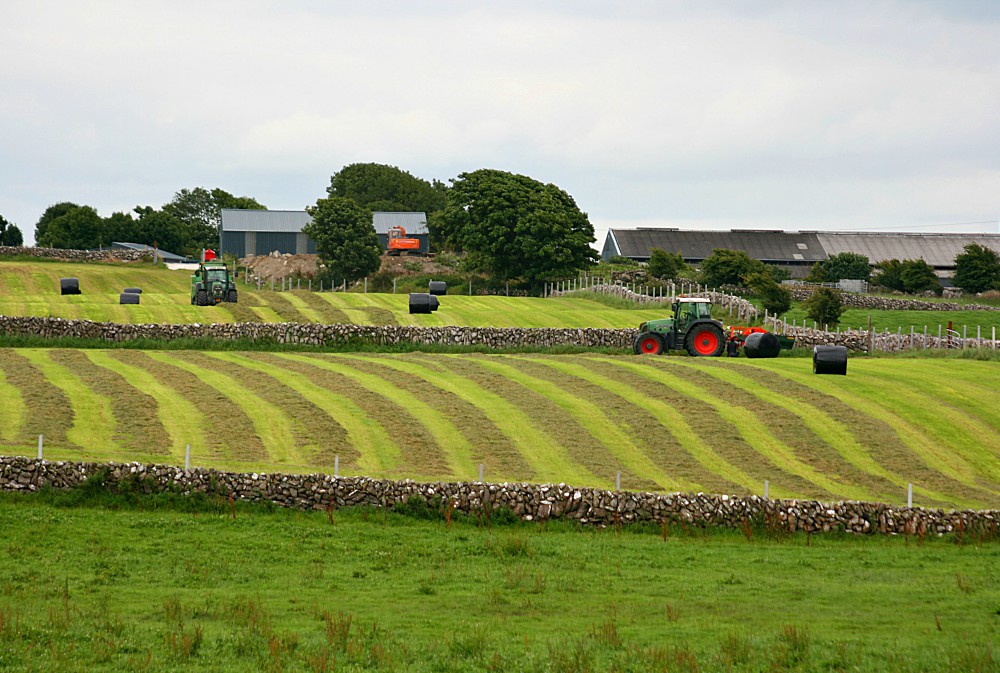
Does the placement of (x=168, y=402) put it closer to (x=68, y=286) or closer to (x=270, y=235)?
(x=68, y=286)

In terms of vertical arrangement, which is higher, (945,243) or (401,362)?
(945,243)

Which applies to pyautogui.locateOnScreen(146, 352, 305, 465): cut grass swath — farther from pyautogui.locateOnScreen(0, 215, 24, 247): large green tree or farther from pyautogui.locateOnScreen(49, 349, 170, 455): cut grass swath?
pyautogui.locateOnScreen(0, 215, 24, 247): large green tree

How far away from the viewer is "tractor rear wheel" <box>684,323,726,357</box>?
45562 millimetres

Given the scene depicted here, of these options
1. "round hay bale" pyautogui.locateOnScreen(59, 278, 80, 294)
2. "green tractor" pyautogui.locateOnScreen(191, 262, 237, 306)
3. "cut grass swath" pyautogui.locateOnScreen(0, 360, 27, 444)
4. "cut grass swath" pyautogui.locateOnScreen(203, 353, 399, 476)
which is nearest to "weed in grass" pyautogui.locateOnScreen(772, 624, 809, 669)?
"cut grass swath" pyautogui.locateOnScreen(203, 353, 399, 476)

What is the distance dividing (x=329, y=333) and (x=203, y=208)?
130667mm

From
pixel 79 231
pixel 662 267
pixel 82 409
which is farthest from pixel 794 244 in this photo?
pixel 82 409

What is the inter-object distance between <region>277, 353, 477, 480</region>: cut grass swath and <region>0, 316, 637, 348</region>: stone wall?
4835mm

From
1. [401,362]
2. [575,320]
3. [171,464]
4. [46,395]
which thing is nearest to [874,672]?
[171,464]

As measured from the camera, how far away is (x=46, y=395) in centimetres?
3506

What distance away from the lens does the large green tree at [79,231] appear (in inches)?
5231

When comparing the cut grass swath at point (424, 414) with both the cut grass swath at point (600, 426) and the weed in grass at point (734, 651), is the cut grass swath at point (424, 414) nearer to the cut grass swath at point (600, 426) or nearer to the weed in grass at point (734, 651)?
the cut grass swath at point (600, 426)

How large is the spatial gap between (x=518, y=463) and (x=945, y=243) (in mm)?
114717

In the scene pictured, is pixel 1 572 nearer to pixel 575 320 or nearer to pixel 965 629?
pixel 965 629

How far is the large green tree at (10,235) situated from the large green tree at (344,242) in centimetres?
6790
